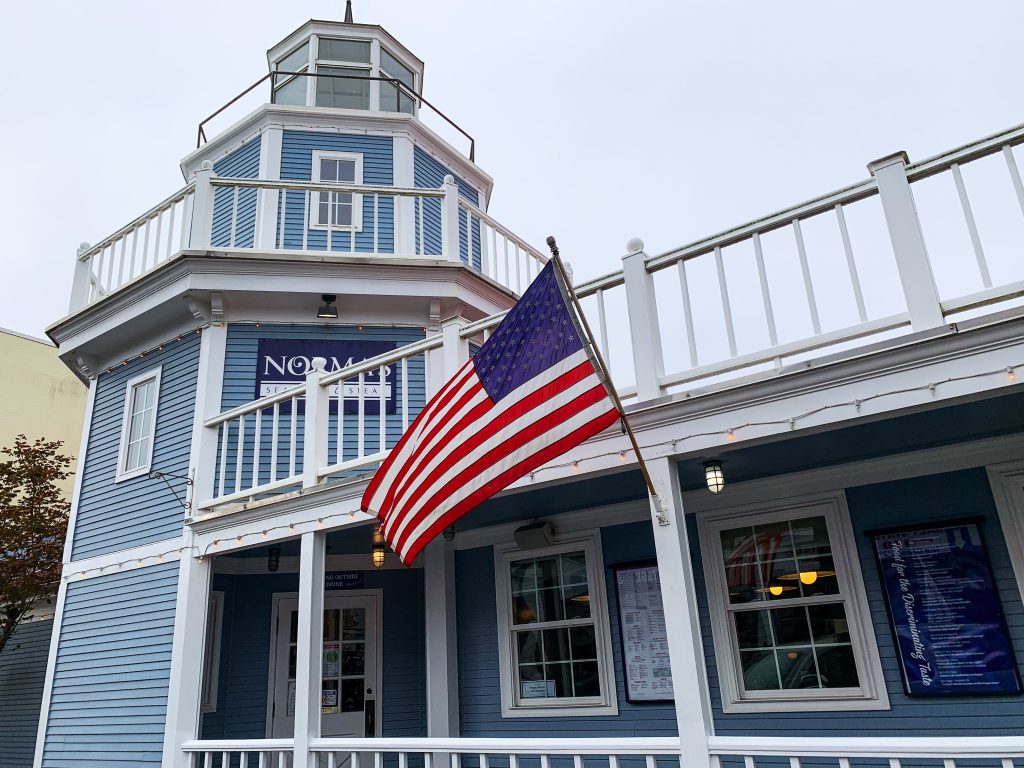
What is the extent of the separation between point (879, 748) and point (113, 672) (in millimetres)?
7551

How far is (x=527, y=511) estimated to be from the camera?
265 inches

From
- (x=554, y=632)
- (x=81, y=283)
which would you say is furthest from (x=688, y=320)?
(x=81, y=283)

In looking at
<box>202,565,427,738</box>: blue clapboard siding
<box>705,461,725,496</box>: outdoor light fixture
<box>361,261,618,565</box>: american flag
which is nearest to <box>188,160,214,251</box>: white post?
<box>202,565,427,738</box>: blue clapboard siding

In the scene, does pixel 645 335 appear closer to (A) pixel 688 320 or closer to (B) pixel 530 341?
(A) pixel 688 320

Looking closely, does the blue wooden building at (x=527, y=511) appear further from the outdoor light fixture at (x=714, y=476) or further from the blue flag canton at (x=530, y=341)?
the blue flag canton at (x=530, y=341)

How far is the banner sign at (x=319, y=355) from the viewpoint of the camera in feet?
28.2

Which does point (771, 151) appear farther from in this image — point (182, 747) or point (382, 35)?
point (182, 747)

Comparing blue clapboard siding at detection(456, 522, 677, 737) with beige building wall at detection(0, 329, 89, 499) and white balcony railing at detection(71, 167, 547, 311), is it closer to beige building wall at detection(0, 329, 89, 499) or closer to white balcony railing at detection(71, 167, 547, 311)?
white balcony railing at detection(71, 167, 547, 311)

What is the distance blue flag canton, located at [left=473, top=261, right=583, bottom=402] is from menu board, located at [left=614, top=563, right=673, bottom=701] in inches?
112

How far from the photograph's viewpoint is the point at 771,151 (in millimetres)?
61156

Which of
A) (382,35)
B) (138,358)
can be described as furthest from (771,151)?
(138,358)

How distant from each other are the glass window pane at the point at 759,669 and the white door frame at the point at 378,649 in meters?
4.28

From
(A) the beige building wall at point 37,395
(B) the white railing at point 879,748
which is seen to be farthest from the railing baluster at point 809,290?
(A) the beige building wall at point 37,395

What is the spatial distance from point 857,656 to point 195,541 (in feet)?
18.9
